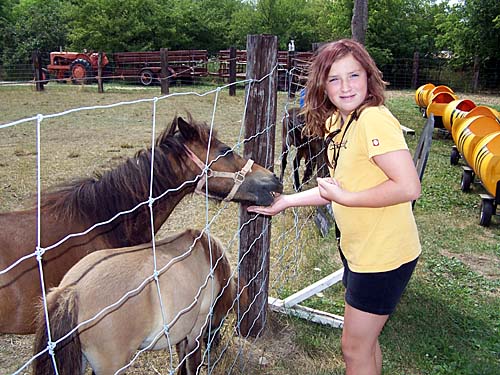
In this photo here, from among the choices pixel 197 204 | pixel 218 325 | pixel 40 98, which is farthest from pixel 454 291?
pixel 40 98

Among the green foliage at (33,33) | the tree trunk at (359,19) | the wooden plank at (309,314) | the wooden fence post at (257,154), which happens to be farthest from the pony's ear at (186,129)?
the green foliage at (33,33)

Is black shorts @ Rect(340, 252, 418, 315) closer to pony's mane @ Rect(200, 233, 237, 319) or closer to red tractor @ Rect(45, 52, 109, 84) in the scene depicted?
pony's mane @ Rect(200, 233, 237, 319)

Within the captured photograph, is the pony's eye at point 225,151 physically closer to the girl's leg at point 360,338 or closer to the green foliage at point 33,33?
the girl's leg at point 360,338

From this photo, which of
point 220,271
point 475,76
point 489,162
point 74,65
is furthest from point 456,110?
point 74,65

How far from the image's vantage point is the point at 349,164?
5.89ft

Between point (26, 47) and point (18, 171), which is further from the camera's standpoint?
point (26, 47)

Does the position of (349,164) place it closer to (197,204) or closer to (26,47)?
(197,204)

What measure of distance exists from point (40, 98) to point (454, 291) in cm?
1317

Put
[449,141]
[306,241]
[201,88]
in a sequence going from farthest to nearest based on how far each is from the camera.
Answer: [201,88] → [449,141] → [306,241]

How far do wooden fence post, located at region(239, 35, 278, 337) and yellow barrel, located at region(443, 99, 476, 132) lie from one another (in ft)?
21.1

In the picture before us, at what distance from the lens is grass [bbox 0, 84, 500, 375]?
2.83 metres

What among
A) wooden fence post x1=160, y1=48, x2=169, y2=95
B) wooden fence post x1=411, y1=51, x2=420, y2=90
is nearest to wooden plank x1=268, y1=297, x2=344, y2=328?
wooden fence post x1=160, y1=48, x2=169, y2=95

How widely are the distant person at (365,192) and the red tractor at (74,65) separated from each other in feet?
60.7

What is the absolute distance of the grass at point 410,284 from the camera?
2.83 m
